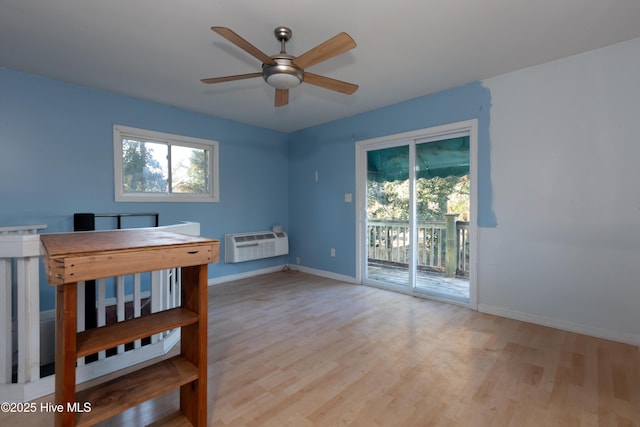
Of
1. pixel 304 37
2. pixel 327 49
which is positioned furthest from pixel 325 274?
pixel 327 49

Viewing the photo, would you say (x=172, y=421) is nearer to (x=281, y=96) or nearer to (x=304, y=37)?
(x=281, y=96)

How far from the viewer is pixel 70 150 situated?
3098 millimetres

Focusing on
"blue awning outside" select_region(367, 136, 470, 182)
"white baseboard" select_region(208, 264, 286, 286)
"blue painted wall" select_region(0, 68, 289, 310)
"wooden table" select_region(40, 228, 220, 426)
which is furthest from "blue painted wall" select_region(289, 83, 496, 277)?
"wooden table" select_region(40, 228, 220, 426)

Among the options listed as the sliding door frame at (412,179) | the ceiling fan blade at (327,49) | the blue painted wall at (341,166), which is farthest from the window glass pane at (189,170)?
the ceiling fan blade at (327,49)

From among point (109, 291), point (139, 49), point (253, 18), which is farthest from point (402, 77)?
point (109, 291)

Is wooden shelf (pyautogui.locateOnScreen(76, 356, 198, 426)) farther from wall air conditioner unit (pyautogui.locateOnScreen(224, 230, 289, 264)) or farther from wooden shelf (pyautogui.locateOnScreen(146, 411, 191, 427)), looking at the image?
wall air conditioner unit (pyautogui.locateOnScreen(224, 230, 289, 264))

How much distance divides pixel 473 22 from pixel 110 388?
10.2 feet

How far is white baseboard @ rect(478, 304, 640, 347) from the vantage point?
235cm

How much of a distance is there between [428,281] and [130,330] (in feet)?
11.7

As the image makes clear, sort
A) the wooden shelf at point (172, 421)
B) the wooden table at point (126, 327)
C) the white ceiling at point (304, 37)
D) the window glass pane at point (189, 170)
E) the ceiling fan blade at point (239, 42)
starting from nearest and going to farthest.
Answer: the wooden table at point (126, 327), the wooden shelf at point (172, 421), the ceiling fan blade at point (239, 42), the white ceiling at point (304, 37), the window glass pane at point (189, 170)

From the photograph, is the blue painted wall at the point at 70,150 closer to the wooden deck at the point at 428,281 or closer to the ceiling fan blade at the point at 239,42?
the wooden deck at the point at 428,281

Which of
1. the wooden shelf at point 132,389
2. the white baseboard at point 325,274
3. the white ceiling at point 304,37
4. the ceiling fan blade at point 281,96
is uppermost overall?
the white ceiling at point 304,37

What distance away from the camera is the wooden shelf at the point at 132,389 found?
3.82ft

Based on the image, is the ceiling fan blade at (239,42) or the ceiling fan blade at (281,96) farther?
the ceiling fan blade at (281,96)
